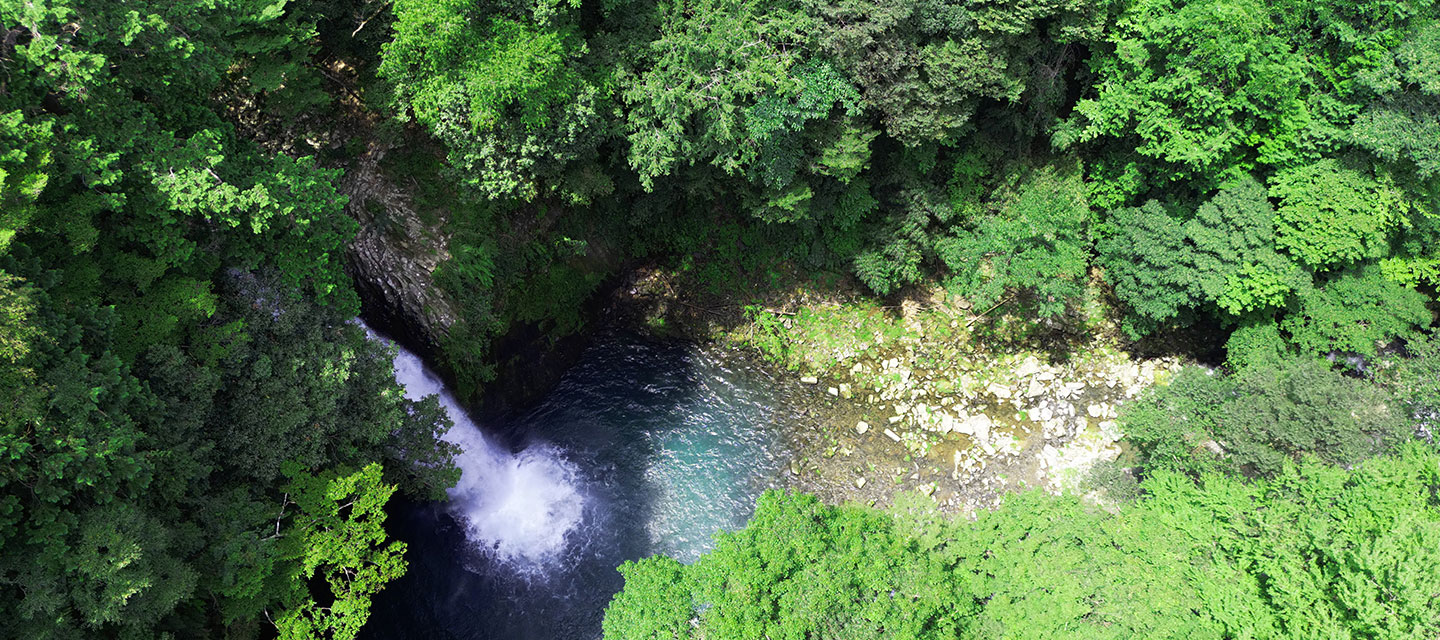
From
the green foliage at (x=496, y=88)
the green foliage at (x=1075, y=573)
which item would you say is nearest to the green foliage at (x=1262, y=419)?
the green foliage at (x=1075, y=573)

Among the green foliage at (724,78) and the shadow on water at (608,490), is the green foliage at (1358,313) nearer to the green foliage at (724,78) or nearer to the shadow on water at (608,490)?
the green foliage at (724,78)

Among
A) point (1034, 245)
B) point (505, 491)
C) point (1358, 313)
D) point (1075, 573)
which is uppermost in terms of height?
point (1034, 245)

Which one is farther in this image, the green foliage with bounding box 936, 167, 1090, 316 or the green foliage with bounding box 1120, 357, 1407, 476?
the green foliage with bounding box 936, 167, 1090, 316

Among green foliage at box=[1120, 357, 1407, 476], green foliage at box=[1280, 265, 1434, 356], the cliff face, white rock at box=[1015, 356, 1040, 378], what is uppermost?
the cliff face

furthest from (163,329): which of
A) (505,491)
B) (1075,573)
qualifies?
(1075,573)

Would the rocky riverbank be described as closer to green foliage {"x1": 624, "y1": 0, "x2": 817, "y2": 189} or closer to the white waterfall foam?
the white waterfall foam

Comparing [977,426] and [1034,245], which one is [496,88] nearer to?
A: [1034,245]

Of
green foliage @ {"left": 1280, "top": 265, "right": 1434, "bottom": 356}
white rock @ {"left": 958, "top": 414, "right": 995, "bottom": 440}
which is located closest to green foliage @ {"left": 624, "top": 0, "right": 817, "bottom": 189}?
white rock @ {"left": 958, "top": 414, "right": 995, "bottom": 440}
